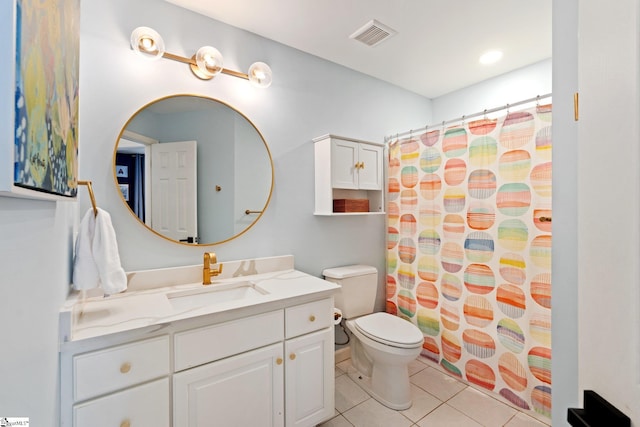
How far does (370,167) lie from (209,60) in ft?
4.46

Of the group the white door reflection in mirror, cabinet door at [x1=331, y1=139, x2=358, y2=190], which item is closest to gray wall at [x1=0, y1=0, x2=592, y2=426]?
the white door reflection in mirror

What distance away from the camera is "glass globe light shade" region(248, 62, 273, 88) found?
181 centimetres

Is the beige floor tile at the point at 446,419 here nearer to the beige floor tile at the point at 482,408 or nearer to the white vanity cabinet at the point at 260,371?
the beige floor tile at the point at 482,408

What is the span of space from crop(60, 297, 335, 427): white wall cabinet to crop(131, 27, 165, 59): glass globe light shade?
1.39 meters

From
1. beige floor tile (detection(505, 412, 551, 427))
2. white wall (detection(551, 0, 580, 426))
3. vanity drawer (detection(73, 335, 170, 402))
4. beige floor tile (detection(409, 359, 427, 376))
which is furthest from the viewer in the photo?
beige floor tile (detection(409, 359, 427, 376))

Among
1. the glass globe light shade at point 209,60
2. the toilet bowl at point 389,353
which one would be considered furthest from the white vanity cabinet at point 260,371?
the glass globe light shade at point 209,60

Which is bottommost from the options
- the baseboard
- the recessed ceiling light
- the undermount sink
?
the baseboard

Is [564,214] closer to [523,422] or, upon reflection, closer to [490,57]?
[523,422]

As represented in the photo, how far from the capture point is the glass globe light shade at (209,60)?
5.35 feet

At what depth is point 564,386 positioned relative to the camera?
0.79 metres

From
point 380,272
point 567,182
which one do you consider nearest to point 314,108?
point 380,272

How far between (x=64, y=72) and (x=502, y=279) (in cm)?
231

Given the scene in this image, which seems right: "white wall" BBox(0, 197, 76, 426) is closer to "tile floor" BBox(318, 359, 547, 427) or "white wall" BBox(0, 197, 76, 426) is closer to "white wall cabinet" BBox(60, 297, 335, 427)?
"white wall cabinet" BBox(60, 297, 335, 427)

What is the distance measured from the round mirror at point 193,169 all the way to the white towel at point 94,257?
380mm
